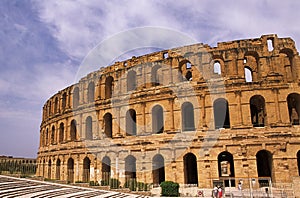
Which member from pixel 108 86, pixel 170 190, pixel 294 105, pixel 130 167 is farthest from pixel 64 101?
pixel 294 105

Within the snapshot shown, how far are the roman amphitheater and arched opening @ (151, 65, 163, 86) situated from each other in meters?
0.09

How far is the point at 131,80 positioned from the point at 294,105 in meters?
13.6

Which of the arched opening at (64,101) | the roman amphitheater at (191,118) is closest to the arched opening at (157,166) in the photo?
the roman amphitheater at (191,118)

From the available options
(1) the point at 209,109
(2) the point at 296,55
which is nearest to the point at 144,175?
(1) the point at 209,109

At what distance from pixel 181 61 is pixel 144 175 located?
9.30 meters

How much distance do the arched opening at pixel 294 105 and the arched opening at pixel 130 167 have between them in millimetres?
12836

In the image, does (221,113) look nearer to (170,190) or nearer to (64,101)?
(170,190)

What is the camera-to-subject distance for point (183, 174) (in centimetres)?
2061

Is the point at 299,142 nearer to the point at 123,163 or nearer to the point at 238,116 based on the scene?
the point at 238,116

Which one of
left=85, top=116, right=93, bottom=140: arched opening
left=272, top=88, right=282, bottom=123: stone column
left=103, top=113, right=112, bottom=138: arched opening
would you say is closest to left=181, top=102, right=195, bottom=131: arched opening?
left=272, top=88, right=282, bottom=123: stone column

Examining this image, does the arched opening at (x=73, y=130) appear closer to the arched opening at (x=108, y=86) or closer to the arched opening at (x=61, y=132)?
the arched opening at (x=61, y=132)

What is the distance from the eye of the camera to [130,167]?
919 inches

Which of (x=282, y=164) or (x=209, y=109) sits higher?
(x=209, y=109)

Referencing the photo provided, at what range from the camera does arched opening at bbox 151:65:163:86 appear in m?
24.1
